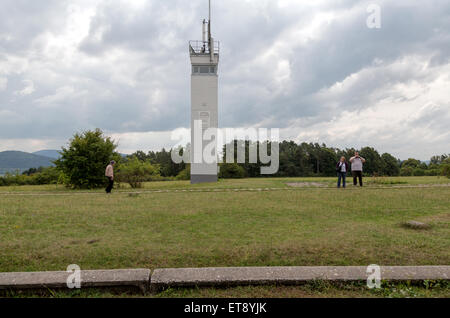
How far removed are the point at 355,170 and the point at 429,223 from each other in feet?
31.2

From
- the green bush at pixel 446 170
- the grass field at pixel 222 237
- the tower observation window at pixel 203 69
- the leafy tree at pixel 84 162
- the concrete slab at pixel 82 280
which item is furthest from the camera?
the tower observation window at pixel 203 69

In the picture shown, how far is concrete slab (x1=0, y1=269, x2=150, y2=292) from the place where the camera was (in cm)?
327

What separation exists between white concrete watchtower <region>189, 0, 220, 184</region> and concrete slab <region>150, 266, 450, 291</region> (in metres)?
20.4

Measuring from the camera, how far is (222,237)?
17.1ft

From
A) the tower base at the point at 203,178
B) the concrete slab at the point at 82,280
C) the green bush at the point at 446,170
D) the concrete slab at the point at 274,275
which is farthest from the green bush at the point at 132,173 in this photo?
the green bush at the point at 446,170

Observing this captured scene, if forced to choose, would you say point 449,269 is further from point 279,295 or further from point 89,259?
point 89,259

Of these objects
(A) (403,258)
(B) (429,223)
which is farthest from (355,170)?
(A) (403,258)

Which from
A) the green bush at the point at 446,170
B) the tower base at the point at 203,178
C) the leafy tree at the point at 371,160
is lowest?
the tower base at the point at 203,178

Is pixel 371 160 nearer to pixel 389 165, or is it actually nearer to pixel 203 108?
pixel 389 165

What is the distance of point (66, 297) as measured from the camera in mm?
3180

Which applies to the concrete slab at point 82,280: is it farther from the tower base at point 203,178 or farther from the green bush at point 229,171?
the green bush at point 229,171

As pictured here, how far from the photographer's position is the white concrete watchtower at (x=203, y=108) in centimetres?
2369

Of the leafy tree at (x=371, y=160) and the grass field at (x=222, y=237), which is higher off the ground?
the leafy tree at (x=371, y=160)

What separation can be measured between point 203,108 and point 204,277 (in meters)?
→ 21.3
